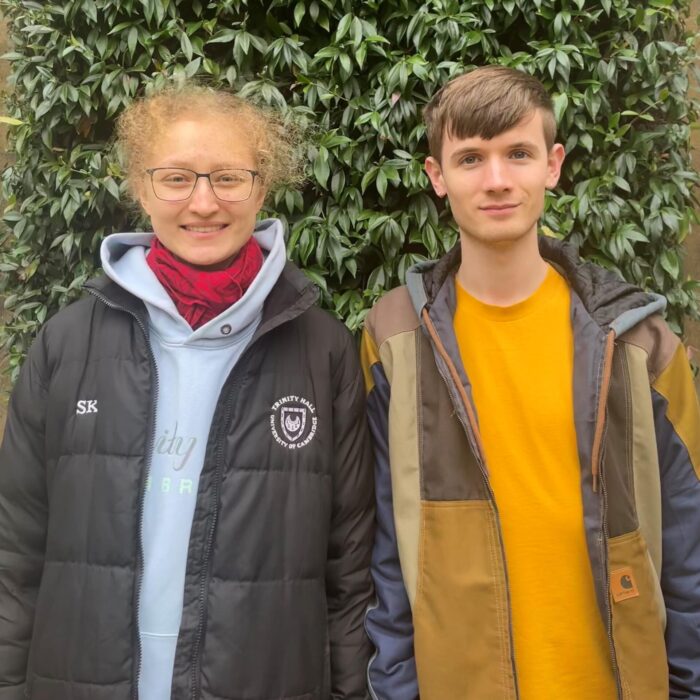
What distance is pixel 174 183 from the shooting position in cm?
174

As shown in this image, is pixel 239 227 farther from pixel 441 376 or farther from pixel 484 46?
pixel 484 46

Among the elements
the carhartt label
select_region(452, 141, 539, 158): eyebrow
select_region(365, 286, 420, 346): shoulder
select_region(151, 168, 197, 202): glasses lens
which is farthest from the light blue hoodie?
the carhartt label

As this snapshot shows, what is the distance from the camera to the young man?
5.44 feet

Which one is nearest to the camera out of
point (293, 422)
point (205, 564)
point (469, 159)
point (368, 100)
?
point (205, 564)

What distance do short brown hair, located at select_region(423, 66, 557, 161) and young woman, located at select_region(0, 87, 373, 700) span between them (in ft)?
1.61

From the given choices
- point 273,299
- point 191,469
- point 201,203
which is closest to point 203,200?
point 201,203

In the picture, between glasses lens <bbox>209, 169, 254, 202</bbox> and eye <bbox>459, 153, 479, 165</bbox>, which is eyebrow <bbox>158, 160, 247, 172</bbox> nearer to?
glasses lens <bbox>209, 169, 254, 202</bbox>

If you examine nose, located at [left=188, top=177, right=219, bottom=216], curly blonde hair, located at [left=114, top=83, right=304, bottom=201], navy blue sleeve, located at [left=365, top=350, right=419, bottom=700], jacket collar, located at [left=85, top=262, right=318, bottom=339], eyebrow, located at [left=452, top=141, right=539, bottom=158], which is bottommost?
navy blue sleeve, located at [left=365, top=350, right=419, bottom=700]

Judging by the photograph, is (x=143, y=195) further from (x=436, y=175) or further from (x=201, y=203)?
(x=436, y=175)

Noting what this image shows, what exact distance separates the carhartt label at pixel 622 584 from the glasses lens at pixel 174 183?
4.49 ft

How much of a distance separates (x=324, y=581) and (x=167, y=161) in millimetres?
1111

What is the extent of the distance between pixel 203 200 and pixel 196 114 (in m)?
0.26

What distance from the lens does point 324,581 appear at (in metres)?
1.75

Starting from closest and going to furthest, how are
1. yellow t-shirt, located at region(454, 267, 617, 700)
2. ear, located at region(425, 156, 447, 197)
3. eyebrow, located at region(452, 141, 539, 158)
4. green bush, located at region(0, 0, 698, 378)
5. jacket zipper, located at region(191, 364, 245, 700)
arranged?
jacket zipper, located at region(191, 364, 245, 700) < yellow t-shirt, located at region(454, 267, 617, 700) < eyebrow, located at region(452, 141, 539, 158) < ear, located at region(425, 156, 447, 197) < green bush, located at region(0, 0, 698, 378)
